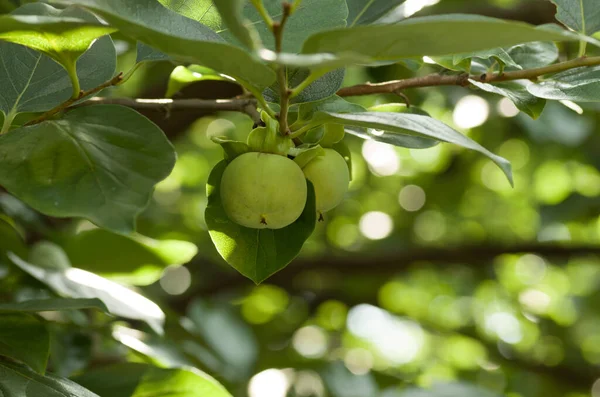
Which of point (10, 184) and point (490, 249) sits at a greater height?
point (10, 184)

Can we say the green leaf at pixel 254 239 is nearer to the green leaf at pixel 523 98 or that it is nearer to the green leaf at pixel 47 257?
the green leaf at pixel 523 98

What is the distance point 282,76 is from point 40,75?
0.86 feet

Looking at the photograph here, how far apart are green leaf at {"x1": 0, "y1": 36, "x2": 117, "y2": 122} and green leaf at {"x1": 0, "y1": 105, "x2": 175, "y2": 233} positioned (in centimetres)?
6

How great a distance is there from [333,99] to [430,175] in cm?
174

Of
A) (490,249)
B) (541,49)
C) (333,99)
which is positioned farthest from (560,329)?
(333,99)

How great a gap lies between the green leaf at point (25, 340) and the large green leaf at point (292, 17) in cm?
34

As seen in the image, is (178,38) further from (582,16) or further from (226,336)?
(226,336)

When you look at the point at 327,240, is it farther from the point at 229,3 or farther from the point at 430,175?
the point at 229,3

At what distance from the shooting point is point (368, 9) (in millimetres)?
804

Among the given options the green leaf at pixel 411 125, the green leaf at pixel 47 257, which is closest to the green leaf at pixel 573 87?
the green leaf at pixel 411 125

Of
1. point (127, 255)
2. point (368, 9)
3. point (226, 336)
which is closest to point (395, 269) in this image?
point (226, 336)

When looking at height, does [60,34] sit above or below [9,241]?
above

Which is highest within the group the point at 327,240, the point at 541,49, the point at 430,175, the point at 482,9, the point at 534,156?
the point at 541,49

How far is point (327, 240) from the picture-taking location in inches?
103
